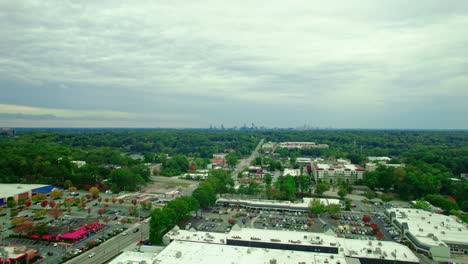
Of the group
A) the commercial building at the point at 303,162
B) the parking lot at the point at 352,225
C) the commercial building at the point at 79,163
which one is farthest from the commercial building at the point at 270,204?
the commercial building at the point at 303,162

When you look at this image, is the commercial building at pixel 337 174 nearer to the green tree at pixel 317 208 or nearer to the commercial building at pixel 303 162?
the commercial building at pixel 303 162

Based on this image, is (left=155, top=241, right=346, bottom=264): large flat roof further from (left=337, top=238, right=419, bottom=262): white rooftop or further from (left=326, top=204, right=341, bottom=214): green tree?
(left=326, top=204, right=341, bottom=214): green tree

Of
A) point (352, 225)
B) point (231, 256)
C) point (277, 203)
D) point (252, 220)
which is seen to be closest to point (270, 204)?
point (277, 203)

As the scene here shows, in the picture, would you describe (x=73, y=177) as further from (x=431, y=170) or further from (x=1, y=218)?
(x=431, y=170)

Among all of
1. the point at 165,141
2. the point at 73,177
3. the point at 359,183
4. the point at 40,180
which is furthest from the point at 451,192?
the point at 165,141

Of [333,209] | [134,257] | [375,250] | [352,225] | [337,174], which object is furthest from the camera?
[337,174]

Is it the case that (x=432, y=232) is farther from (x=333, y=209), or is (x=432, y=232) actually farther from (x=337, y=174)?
(x=337, y=174)

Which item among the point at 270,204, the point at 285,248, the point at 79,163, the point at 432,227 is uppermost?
the point at 79,163

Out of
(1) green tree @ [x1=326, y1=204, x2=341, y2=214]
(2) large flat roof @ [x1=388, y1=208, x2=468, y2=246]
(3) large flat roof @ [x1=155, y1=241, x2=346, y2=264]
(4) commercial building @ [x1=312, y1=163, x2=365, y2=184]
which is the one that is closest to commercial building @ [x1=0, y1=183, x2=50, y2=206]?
(3) large flat roof @ [x1=155, y1=241, x2=346, y2=264]

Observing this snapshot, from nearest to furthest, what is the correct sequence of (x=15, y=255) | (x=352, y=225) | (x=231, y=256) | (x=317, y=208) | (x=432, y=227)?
(x=231, y=256)
(x=15, y=255)
(x=432, y=227)
(x=352, y=225)
(x=317, y=208)
